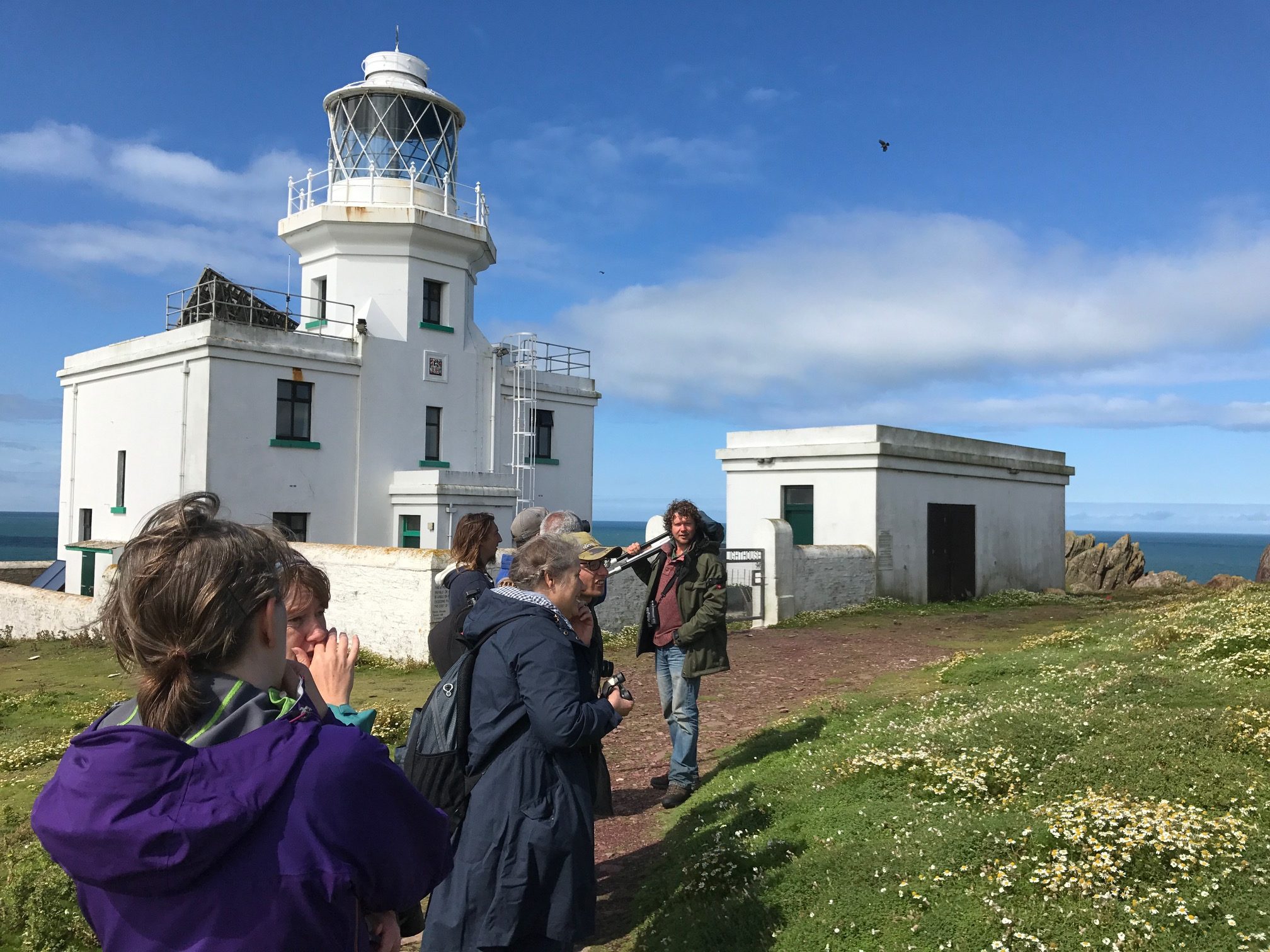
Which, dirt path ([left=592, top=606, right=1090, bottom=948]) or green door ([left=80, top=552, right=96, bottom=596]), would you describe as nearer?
dirt path ([left=592, top=606, right=1090, bottom=948])

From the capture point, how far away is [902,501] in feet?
69.2

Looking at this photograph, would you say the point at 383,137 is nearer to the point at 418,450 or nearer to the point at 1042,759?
the point at 418,450

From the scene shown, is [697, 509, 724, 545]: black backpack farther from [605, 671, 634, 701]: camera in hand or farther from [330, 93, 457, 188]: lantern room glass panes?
[330, 93, 457, 188]: lantern room glass panes

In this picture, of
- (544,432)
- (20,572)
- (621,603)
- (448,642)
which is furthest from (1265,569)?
(20,572)

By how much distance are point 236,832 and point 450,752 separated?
178cm

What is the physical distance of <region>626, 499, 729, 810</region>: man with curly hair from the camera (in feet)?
21.9

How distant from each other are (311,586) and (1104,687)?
7064mm

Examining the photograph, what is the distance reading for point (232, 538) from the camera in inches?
74.3

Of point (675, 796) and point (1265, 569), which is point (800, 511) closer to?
point (675, 796)

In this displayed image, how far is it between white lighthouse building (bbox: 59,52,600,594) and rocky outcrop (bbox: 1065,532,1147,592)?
2035 centimetres

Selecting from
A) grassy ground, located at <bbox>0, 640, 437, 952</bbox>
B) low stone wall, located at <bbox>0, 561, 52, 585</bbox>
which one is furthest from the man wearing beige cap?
low stone wall, located at <bbox>0, 561, 52, 585</bbox>

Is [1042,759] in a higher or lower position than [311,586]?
lower

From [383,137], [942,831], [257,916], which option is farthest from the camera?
[383,137]

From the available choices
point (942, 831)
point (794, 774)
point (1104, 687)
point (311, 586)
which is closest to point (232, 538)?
point (311, 586)
